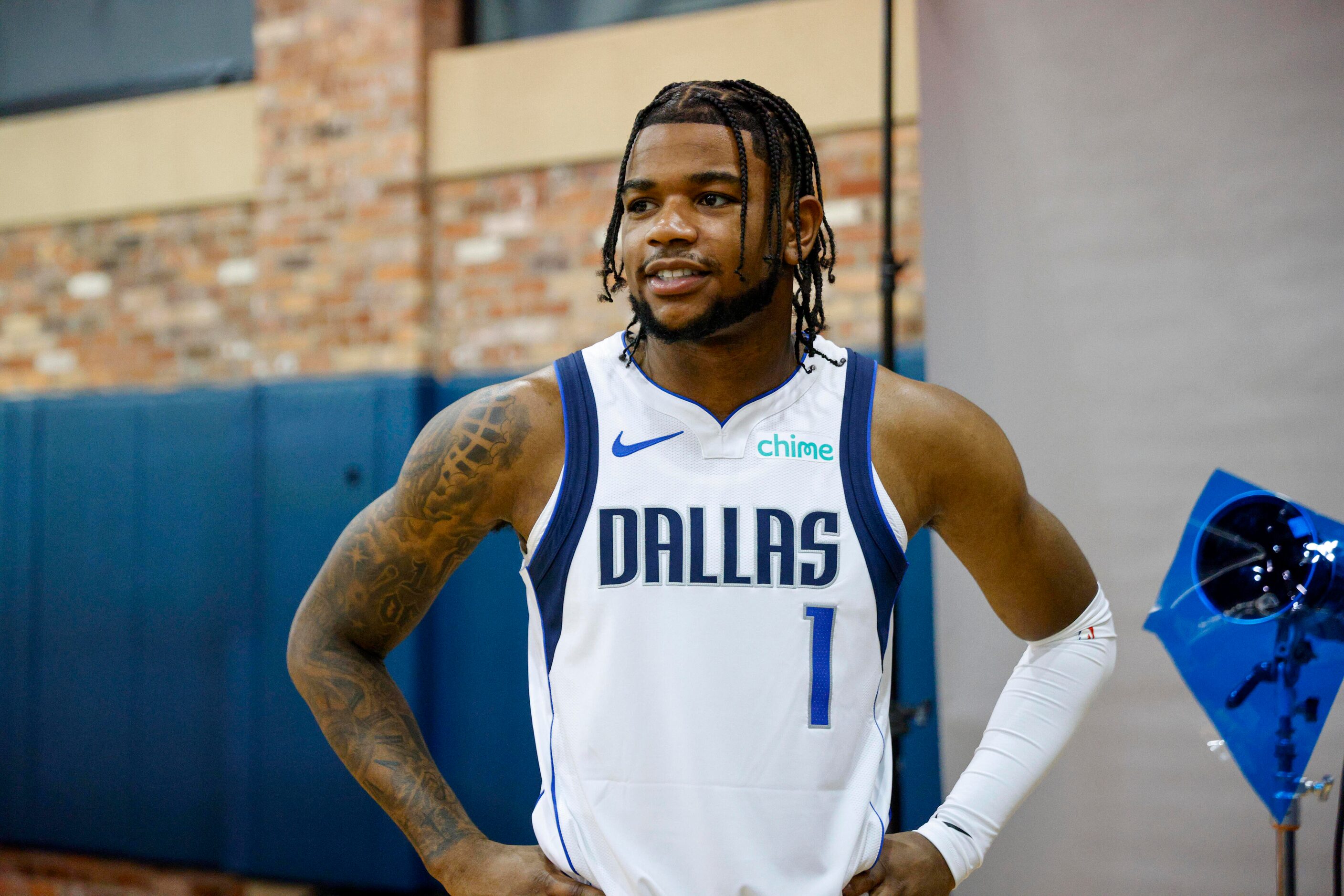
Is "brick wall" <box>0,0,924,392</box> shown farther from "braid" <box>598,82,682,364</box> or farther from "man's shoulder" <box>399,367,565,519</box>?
"man's shoulder" <box>399,367,565,519</box>

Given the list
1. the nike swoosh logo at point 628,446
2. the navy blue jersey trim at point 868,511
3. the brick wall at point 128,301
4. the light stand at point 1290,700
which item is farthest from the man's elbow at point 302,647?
the brick wall at point 128,301

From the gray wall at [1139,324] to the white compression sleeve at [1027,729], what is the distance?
0.63 meters

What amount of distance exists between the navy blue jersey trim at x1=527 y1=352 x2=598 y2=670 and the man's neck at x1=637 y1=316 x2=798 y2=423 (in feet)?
0.43

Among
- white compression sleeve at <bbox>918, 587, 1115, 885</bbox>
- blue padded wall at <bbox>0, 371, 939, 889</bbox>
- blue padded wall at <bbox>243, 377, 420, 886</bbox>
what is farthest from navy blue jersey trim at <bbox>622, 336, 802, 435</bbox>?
blue padded wall at <bbox>243, 377, 420, 886</bbox>

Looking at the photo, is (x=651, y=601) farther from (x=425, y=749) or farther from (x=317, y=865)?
(x=317, y=865)

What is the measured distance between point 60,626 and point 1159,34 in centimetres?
391

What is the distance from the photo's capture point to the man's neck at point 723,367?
4.55ft

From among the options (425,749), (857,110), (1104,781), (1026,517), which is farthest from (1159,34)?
(425,749)

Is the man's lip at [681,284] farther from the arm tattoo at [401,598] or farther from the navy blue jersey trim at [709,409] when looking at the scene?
the arm tattoo at [401,598]

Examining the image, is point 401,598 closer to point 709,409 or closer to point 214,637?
point 709,409

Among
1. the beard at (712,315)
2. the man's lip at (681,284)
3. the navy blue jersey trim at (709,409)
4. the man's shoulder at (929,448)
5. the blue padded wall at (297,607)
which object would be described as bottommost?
the blue padded wall at (297,607)

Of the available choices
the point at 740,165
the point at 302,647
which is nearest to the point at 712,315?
the point at 740,165

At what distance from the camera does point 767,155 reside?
1383mm

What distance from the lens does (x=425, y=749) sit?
4.83 ft
